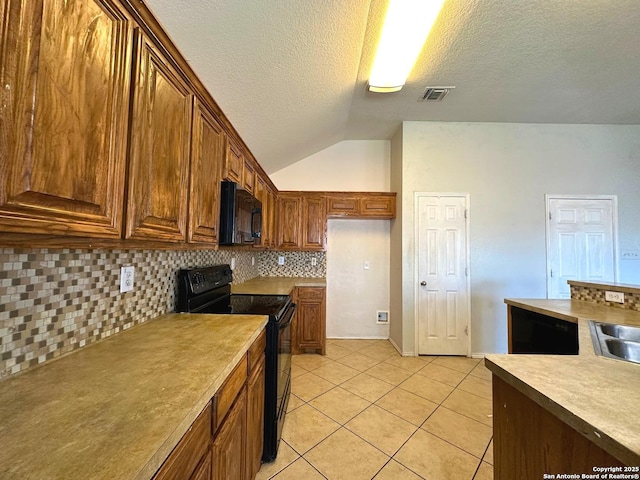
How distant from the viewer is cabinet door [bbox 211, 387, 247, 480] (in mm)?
866

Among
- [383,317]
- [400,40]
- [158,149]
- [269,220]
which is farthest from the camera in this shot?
[383,317]

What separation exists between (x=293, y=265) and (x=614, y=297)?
3191 mm

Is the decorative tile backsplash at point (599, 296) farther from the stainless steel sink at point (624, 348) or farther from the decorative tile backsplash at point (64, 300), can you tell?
the decorative tile backsplash at point (64, 300)

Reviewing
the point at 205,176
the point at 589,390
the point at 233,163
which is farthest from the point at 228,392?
the point at 233,163

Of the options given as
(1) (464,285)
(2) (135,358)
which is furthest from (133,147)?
(1) (464,285)

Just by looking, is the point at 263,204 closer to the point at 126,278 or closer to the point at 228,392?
the point at 126,278

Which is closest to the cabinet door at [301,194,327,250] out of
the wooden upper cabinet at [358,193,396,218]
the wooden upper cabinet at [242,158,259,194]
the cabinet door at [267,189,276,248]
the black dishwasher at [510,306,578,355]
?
the cabinet door at [267,189,276,248]

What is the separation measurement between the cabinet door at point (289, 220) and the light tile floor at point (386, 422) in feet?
4.98

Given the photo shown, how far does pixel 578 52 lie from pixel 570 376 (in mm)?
2689

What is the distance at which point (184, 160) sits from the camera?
1.19 m

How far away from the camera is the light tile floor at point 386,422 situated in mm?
1518

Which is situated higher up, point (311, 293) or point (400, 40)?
point (400, 40)

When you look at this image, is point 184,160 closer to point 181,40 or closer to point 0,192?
point 181,40

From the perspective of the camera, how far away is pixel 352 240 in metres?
3.86
